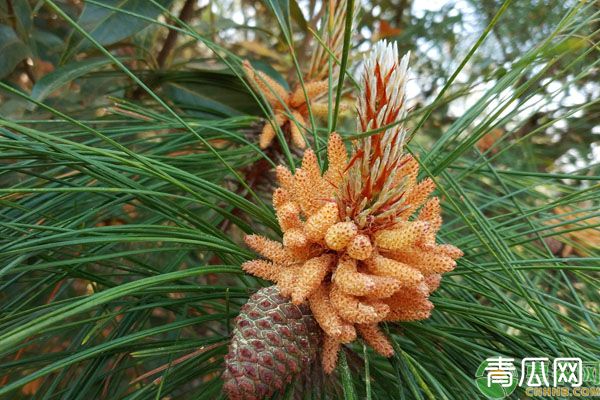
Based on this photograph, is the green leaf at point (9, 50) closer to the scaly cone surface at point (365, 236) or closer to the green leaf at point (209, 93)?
the green leaf at point (209, 93)

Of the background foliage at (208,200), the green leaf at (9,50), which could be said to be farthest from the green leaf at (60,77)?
the green leaf at (9,50)

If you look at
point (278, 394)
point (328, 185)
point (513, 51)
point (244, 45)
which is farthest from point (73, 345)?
point (513, 51)

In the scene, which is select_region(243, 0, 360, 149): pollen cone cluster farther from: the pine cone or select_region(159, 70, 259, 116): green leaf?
the pine cone

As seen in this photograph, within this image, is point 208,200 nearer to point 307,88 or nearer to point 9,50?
point 307,88

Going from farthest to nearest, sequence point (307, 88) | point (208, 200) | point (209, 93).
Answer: point (209, 93) → point (307, 88) → point (208, 200)

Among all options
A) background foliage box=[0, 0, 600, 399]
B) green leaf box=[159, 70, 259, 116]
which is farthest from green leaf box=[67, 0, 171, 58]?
green leaf box=[159, 70, 259, 116]

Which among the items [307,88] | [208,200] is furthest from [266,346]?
[307,88]
